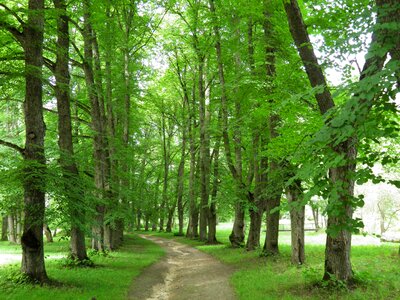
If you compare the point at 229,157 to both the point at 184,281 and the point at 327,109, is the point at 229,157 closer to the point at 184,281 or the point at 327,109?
the point at 184,281

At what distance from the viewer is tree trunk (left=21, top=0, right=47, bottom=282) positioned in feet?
28.9

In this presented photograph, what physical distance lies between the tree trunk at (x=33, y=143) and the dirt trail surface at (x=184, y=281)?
9.16ft

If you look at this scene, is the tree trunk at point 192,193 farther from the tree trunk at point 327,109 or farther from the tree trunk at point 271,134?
the tree trunk at point 327,109

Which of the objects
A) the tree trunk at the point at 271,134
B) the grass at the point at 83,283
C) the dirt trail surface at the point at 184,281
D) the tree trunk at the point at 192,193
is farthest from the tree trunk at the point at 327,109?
the tree trunk at the point at 192,193

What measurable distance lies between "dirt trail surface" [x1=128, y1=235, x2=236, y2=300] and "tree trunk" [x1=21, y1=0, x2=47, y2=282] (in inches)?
110

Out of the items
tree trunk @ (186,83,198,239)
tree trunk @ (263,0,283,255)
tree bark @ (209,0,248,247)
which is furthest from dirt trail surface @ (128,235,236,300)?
tree trunk @ (186,83,198,239)

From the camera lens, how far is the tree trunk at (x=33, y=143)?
28.9 ft

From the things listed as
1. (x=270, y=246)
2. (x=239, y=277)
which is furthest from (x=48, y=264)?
(x=270, y=246)

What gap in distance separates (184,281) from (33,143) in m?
6.79

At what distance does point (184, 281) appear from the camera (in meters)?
12.1

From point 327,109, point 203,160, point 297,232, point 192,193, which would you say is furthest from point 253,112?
point 192,193

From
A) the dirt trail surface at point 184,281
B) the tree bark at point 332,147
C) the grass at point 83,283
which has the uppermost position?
the tree bark at point 332,147

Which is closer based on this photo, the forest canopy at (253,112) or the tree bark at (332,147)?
the forest canopy at (253,112)

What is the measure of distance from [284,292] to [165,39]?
23.0 m
